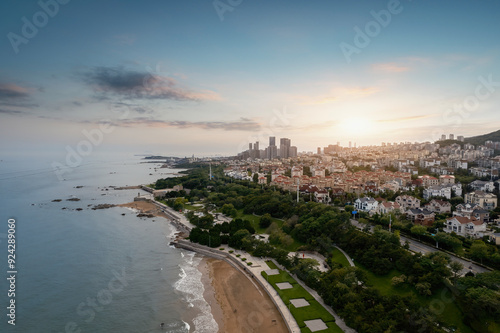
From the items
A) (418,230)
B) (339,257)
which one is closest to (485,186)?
(418,230)

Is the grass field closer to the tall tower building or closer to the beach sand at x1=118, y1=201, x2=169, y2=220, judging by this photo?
the beach sand at x1=118, y1=201, x2=169, y2=220

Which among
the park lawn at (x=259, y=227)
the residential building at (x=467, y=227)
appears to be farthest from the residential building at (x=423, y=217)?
the park lawn at (x=259, y=227)

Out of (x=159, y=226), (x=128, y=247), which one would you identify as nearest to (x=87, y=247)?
(x=128, y=247)

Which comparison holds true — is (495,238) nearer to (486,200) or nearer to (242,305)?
(486,200)

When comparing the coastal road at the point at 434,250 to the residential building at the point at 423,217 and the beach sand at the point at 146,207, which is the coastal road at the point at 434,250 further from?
the beach sand at the point at 146,207

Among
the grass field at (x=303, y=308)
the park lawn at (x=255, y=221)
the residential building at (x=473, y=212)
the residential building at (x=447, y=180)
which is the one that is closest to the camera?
the grass field at (x=303, y=308)

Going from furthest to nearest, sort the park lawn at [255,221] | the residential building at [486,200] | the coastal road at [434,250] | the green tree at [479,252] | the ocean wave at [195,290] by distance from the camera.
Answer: the residential building at [486,200]
the park lawn at [255,221]
the green tree at [479,252]
the coastal road at [434,250]
the ocean wave at [195,290]
